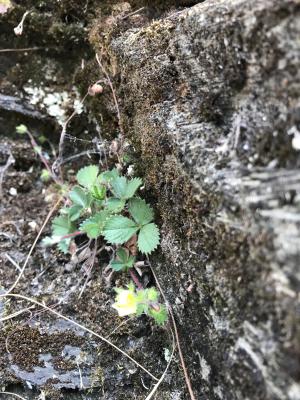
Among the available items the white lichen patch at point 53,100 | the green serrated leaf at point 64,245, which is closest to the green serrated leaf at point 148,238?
the green serrated leaf at point 64,245

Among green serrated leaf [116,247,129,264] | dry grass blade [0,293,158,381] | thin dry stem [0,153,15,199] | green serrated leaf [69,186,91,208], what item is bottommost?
dry grass blade [0,293,158,381]

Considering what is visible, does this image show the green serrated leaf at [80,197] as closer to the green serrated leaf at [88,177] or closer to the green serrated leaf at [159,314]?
the green serrated leaf at [88,177]

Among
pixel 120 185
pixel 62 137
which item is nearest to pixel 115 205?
pixel 120 185

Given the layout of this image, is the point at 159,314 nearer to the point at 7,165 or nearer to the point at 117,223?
the point at 117,223

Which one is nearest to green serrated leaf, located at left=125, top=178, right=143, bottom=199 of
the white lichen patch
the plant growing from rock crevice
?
the plant growing from rock crevice

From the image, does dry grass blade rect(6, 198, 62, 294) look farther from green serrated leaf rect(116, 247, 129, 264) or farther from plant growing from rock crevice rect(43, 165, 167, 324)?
green serrated leaf rect(116, 247, 129, 264)
